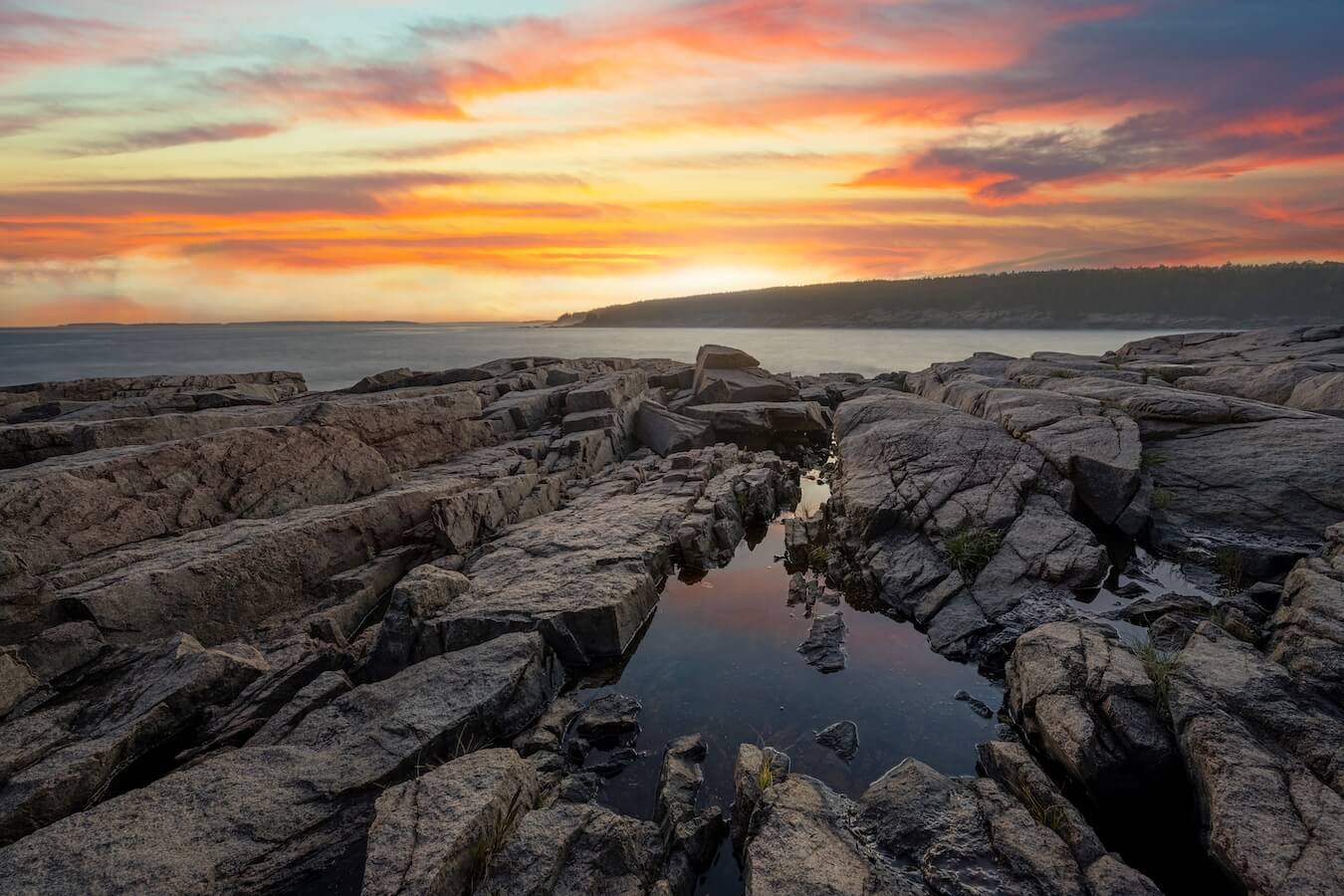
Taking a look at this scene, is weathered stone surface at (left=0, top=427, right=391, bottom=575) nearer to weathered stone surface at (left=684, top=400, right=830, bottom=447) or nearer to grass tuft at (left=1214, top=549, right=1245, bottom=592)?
weathered stone surface at (left=684, top=400, right=830, bottom=447)

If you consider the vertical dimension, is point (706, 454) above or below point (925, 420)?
below

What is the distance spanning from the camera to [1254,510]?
12781mm

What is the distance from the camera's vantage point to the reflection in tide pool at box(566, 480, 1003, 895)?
714cm

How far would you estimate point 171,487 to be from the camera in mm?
11016

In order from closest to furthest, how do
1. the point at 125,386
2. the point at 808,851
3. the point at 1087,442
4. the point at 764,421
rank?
the point at 808,851 < the point at 1087,442 < the point at 764,421 < the point at 125,386

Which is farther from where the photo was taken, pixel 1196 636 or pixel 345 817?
pixel 1196 636

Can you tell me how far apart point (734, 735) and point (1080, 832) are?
3723 mm

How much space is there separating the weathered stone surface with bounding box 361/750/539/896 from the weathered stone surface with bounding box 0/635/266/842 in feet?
10.5

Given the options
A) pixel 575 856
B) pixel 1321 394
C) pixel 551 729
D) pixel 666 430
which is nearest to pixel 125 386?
pixel 666 430

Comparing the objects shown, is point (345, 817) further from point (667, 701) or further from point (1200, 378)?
point (1200, 378)

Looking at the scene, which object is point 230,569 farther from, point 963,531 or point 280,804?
point 963,531

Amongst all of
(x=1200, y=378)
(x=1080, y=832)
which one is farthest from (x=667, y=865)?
(x=1200, y=378)

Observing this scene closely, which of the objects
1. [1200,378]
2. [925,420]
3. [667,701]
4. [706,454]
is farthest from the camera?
[1200,378]

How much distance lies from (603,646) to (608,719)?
5.86 ft
